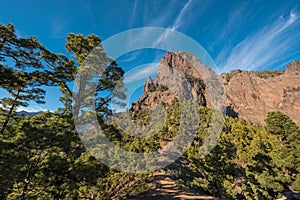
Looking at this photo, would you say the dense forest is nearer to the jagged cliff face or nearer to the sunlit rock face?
the jagged cliff face

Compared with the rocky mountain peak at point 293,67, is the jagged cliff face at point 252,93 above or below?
below

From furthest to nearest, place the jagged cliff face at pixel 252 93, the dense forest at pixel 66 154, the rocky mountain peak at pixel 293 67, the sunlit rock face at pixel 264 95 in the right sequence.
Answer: the rocky mountain peak at pixel 293 67
the sunlit rock face at pixel 264 95
the jagged cliff face at pixel 252 93
the dense forest at pixel 66 154

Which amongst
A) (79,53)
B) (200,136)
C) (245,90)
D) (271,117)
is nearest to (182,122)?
(200,136)

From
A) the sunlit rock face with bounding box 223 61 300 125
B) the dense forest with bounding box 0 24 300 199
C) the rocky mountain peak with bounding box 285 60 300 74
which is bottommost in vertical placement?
the dense forest with bounding box 0 24 300 199

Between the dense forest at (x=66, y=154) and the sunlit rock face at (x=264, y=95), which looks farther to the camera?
the sunlit rock face at (x=264, y=95)

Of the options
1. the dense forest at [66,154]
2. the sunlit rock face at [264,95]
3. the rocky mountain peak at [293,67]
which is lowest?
the dense forest at [66,154]

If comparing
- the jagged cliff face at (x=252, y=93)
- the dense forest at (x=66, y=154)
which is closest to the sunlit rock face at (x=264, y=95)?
the jagged cliff face at (x=252, y=93)

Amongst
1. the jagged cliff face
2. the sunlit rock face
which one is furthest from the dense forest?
the sunlit rock face

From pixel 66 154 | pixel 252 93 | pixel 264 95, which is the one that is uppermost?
pixel 252 93

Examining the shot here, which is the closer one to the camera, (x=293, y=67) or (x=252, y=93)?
(x=252, y=93)

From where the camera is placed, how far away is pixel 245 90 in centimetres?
6562

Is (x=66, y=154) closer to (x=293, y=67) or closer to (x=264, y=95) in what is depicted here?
(x=264, y=95)

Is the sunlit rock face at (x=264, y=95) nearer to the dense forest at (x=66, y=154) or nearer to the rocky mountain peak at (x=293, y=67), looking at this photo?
the rocky mountain peak at (x=293, y=67)

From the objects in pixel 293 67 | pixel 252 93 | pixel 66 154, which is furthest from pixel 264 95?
pixel 66 154
